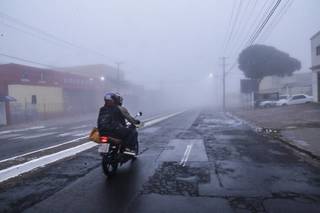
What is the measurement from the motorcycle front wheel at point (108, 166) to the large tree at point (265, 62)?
5705 centimetres

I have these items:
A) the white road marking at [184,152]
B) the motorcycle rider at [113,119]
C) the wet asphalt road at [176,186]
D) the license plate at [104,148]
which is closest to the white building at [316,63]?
the white road marking at [184,152]

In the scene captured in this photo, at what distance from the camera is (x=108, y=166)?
6.95 m

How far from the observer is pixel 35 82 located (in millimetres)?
39594

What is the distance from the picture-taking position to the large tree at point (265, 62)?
59562mm

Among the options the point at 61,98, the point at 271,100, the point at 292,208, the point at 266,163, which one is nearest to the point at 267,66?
the point at 271,100

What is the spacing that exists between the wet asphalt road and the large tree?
→ 53.3m

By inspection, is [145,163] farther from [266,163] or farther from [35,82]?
[35,82]

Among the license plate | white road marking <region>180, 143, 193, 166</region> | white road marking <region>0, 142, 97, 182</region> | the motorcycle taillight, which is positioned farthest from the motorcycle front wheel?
white road marking <region>0, 142, 97, 182</region>

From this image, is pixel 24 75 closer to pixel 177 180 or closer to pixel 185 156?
pixel 185 156

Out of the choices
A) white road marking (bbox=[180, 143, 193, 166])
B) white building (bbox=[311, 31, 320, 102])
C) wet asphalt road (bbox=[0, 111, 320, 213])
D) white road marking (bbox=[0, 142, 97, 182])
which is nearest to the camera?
wet asphalt road (bbox=[0, 111, 320, 213])

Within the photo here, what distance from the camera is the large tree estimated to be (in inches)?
2345

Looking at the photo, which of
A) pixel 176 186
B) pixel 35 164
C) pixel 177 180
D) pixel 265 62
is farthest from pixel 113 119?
pixel 265 62

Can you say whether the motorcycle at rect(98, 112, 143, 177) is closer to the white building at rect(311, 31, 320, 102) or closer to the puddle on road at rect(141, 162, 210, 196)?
the puddle on road at rect(141, 162, 210, 196)

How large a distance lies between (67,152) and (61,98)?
37.2 meters
